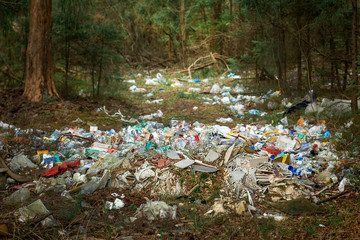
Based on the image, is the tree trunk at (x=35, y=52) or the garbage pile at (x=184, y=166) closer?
the garbage pile at (x=184, y=166)

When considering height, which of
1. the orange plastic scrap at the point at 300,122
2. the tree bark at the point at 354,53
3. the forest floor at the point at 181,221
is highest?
the tree bark at the point at 354,53

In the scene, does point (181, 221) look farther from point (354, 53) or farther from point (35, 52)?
point (35, 52)

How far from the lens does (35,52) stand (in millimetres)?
7508

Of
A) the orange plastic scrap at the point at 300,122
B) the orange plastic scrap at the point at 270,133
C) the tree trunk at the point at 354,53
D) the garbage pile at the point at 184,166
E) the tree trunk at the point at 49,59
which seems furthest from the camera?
the tree trunk at the point at 49,59

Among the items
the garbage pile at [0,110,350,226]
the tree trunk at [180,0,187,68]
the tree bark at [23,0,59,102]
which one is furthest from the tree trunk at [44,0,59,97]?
the tree trunk at [180,0,187,68]

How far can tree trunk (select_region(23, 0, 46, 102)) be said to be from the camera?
24.4ft

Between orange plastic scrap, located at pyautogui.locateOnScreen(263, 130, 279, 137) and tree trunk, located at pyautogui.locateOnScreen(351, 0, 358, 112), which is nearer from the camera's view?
tree trunk, located at pyautogui.locateOnScreen(351, 0, 358, 112)

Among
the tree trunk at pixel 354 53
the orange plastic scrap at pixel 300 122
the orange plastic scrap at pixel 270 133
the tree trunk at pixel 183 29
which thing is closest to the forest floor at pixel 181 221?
the orange plastic scrap at pixel 270 133

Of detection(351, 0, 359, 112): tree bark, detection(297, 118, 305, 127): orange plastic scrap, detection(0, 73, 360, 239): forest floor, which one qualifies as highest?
detection(351, 0, 359, 112): tree bark

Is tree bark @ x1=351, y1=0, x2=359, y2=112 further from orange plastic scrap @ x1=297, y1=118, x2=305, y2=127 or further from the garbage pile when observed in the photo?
orange plastic scrap @ x1=297, y1=118, x2=305, y2=127

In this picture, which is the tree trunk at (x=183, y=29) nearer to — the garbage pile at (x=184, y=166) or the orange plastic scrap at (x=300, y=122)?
the orange plastic scrap at (x=300, y=122)

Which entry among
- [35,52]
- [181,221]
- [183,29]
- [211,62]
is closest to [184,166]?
[181,221]

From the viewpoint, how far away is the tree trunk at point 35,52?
24.4ft

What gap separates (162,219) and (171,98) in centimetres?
706
